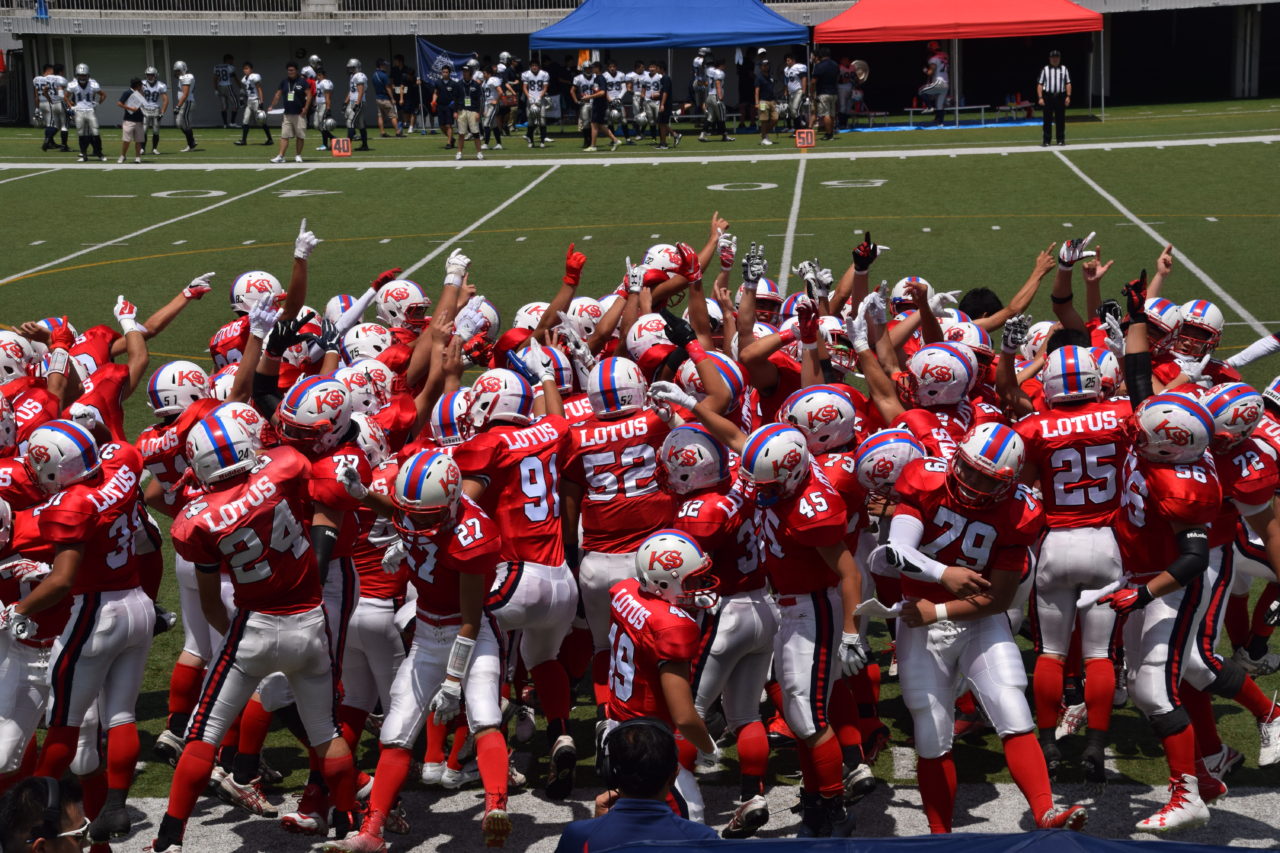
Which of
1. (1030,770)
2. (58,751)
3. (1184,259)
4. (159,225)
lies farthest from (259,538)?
(159,225)

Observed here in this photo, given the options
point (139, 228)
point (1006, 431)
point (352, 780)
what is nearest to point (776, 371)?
point (1006, 431)

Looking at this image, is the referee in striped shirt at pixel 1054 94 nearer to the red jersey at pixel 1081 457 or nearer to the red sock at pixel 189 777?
the red jersey at pixel 1081 457

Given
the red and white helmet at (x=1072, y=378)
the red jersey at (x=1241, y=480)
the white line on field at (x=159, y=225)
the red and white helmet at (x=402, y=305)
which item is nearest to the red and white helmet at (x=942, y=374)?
the red and white helmet at (x=1072, y=378)

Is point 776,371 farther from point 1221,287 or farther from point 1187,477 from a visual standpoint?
point 1221,287

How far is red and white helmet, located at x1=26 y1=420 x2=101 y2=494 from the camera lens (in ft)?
22.1

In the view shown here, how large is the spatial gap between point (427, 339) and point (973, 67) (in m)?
39.2

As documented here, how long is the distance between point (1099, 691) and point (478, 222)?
19.0m

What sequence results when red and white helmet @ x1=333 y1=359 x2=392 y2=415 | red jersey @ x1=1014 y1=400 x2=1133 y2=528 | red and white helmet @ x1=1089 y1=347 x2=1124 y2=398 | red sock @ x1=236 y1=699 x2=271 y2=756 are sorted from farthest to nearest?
red and white helmet @ x1=333 y1=359 x2=392 y2=415
red and white helmet @ x1=1089 y1=347 x2=1124 y2=398
red jersey @ x1=1014 y1=400 x2=1133 y2=528
red sock @ x1=236 y1=699 x2=271 y2=756

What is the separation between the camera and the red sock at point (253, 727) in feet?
23.6

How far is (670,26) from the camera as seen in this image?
123ft

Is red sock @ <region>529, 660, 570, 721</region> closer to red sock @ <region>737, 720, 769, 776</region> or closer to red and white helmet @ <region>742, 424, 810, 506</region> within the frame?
red sock @ <region>737, 720, 769, 776</region>

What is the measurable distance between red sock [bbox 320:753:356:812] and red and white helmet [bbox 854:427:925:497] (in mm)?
2738

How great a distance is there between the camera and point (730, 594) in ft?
22.6

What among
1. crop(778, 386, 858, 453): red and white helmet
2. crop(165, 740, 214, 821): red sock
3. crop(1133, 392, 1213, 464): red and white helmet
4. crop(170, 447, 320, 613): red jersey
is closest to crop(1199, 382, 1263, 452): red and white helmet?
crop(1133, 392, 1213, 464): red and white helmet
